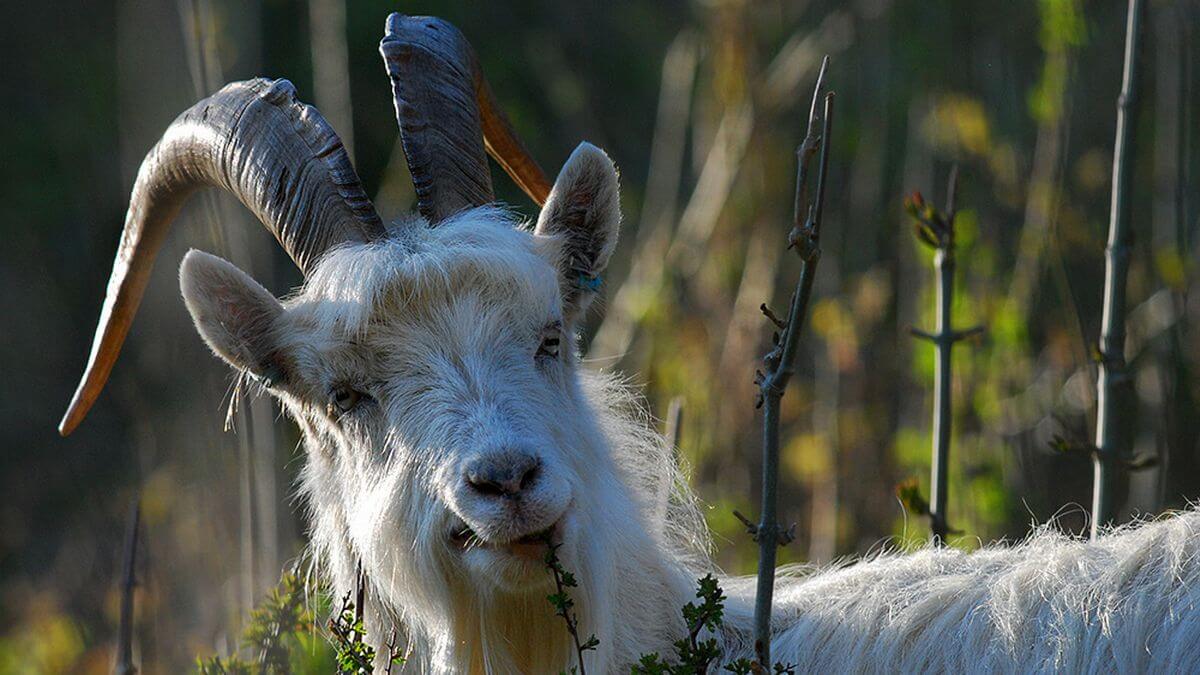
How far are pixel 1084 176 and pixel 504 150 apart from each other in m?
6.60

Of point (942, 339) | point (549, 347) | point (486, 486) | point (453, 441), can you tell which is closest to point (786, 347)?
point (486, 486)

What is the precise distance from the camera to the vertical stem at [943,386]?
5617 mm

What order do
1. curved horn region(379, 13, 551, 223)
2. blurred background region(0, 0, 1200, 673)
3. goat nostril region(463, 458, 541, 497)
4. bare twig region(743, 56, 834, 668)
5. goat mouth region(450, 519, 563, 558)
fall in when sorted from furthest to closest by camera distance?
1. blurred background region(0, 0, 1200, 673)
2. curved horn region(379, 13, 551, 223)
3. goat mouth region(450, 519, 563, 558)
4. goat nostril region(463, 458, 541, 497)
5. bare twig region(743, 56, 834, 668)

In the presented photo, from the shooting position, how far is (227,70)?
29.5 ft

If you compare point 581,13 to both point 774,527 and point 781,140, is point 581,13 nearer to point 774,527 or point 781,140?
point 781,140

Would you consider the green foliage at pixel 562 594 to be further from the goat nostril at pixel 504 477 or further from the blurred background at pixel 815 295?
the blurred background at pixel 815 295

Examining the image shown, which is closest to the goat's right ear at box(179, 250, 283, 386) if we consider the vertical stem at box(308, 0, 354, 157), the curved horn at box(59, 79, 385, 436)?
the curved horn at box(59, 79, 385, 436)

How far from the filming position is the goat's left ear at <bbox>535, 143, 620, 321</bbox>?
5.00 metres

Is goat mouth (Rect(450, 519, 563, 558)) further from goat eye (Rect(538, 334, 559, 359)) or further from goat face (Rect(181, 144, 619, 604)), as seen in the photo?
goat eye (Rect(538, 334, 559, 359))

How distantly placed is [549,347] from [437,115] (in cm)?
92

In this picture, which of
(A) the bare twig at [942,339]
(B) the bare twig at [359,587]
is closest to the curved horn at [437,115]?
(B) the bare twig at [359,587]

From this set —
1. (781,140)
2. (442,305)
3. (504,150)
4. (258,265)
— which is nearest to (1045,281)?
(781,140)

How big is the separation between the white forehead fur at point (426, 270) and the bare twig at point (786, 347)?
131 centimetres

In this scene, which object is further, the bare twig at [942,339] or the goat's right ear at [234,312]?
the bare twig at [942,339]
